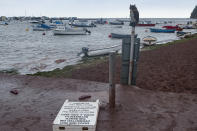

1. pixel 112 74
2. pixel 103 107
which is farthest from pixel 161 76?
pixel 112 74

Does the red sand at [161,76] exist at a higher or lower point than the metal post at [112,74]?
lower

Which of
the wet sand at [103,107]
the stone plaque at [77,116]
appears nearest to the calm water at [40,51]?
the wet sand at [103,107]

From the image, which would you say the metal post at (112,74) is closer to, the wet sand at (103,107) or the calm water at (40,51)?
the wet sand at (103,107)

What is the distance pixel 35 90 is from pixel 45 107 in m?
1.72

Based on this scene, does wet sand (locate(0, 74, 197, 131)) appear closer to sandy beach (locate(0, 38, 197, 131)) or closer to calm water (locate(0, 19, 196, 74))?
sandy beach (locate(0, 38, 197, 131))

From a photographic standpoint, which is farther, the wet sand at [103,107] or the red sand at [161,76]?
the red sand at [161,76]

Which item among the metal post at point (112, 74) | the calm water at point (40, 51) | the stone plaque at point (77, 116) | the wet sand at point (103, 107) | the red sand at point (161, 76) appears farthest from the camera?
the calm water at point (40, 51)

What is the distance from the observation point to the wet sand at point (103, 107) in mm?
4492

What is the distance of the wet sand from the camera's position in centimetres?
449

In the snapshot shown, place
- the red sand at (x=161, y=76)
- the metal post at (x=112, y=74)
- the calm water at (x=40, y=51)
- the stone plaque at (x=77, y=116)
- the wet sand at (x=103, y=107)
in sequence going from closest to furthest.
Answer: the stone plaque at (x=77, y=116) → the wet sand at (x=103, y=107) → the metal post at (x=112, y=74) → the red sand at (x=161, y=76) → the calm water at (x=40, y=51)

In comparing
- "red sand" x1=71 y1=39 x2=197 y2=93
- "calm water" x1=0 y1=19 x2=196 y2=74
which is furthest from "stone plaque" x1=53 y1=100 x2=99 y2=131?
"calm water" x1=0 y1=19 x2=196 y2=74

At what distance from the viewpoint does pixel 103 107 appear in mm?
5215

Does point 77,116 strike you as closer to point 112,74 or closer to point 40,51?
point 112,74

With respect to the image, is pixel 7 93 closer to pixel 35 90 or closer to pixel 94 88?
pixel 35 90
